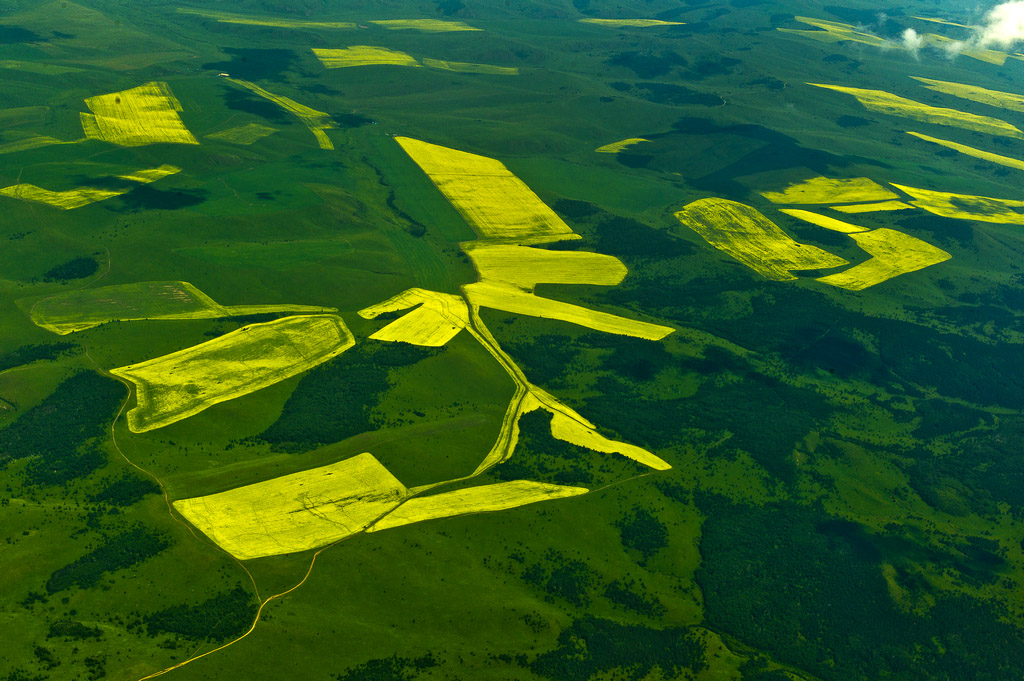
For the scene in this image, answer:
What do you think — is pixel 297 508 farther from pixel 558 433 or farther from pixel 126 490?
pixel 558 433

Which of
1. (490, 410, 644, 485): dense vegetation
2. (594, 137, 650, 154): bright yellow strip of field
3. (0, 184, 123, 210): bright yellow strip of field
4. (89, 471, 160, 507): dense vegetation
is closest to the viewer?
(89, 471, 160, 507): dense vegetation

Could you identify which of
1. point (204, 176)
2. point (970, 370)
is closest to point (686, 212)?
point (970, 370)

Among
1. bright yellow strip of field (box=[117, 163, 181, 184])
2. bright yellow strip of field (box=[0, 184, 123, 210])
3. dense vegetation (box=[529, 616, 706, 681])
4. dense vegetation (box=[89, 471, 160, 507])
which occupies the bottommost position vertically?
dense vegetation (box=[529, 616, 706, 681])

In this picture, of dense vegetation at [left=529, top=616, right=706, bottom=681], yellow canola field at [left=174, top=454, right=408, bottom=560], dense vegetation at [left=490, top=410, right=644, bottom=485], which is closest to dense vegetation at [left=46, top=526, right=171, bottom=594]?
yellow canola field at [left=174, top=454, right=408, bottom=560]

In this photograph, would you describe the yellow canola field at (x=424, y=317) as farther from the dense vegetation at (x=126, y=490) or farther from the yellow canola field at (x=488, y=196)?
the dense vegetation at (x=126, y=490)

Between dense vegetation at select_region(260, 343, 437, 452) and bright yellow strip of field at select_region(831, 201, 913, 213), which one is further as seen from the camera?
bright yellow strip of field at select_region(831, 201, 913, 213)

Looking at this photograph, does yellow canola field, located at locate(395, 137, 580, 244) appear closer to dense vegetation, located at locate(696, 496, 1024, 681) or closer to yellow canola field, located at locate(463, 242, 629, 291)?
yellow canola field, located at locate(463, 242, 629, 291)

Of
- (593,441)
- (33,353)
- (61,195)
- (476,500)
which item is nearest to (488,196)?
(61,195)

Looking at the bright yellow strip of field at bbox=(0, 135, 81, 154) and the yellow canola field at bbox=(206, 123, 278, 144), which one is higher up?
the yellow canola field at bbox=(206, 123, 278, 144)
